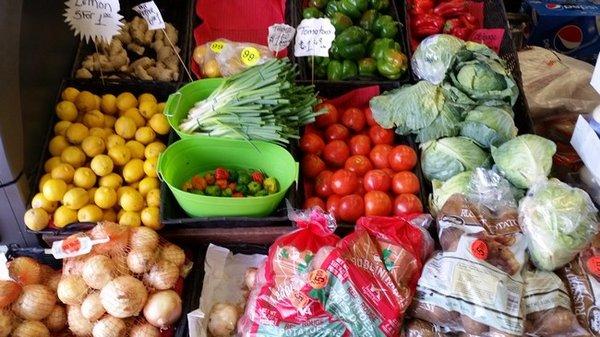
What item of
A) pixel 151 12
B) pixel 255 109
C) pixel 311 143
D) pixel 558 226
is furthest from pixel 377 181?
pixel 151 12

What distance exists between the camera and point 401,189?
2043mm

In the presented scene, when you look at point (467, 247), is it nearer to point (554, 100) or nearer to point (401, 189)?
point (401, 189)

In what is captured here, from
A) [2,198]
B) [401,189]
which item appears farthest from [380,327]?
[2,198]

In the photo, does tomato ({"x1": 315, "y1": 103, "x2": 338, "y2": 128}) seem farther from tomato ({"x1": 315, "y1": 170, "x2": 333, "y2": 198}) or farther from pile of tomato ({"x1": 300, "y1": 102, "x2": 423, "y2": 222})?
tomato ({"x1": 315, "y1": 170, "x2": 333, "y2": 198})

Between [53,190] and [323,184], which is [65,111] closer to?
[53,190]

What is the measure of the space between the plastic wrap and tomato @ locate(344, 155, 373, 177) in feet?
2.14

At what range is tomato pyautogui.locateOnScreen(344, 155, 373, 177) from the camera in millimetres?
2145

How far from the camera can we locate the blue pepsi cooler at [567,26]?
3.16m

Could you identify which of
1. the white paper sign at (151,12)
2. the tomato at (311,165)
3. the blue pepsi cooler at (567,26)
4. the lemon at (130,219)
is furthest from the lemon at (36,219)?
the blue pepsi cooler at (567,26)

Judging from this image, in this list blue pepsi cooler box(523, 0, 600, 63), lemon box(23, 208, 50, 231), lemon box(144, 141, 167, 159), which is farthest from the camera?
blue pepsi cooler box(523, 0, 600, 63)

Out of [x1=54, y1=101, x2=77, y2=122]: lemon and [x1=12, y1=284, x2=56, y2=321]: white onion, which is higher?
[x1=54, y1=101, x2=77, y2=122]: lemon

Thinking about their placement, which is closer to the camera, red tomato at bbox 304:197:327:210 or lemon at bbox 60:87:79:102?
red tomato at bbox 304:197:327:210

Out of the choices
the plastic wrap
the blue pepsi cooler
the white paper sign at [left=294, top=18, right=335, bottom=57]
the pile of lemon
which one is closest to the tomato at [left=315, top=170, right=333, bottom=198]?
the white paper sign at [left=294, top=18, right=335, bottom=57]

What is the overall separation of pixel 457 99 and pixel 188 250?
125 centimetres
